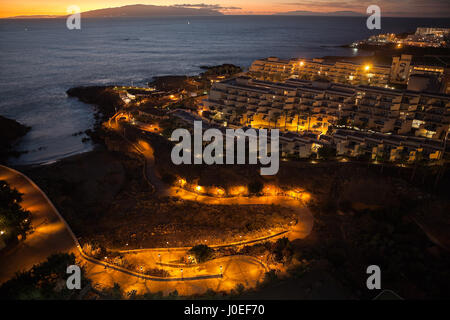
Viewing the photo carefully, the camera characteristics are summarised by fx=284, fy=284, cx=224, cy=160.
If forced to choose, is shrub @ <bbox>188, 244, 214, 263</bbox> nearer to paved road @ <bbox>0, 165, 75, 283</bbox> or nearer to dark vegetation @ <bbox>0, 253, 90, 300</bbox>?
→ dark vegetation @ <bbox>0, 253, 90, 300</bbox>

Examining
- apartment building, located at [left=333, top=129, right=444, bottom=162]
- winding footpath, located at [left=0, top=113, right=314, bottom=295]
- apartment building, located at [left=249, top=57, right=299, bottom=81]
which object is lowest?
winding footpath, located at [left=0, top=113, right=314, bottom=295]

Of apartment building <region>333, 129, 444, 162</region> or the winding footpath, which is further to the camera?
apartment building <region>333, 129, 444, 162</region>

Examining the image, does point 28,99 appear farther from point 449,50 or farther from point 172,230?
point 449,50

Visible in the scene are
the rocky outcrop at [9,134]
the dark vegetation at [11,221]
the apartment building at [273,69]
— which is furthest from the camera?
the apartment building at [273,69]

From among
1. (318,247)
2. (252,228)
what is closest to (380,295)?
(318,247)

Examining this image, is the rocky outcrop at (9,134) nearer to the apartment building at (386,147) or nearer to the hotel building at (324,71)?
the apartment building at (386,147)

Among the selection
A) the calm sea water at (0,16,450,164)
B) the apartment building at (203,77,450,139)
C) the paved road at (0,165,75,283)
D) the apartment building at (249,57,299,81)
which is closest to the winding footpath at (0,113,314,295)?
the paved road at (0,165,75,283)

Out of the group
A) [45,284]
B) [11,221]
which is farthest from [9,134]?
[45,284]

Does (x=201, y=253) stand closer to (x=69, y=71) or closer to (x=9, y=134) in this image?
(x=9, y=134)

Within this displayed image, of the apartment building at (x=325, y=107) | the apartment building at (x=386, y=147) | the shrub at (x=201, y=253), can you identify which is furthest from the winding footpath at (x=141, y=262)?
the apartment building at (x=325, y=107)
